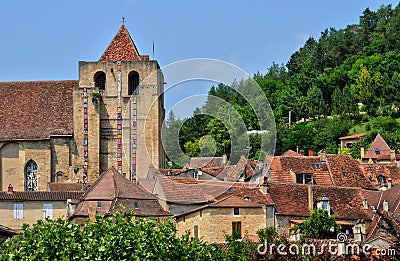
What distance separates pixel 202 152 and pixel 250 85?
37.8ft

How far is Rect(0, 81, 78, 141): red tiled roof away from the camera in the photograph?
67.2 m

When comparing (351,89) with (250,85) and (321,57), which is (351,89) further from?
(250,85)

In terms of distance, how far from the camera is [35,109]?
228ft

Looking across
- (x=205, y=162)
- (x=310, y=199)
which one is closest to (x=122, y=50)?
(x=205, y=162)

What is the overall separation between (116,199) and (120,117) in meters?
18.8

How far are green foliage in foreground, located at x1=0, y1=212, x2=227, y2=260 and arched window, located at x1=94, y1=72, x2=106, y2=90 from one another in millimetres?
39025

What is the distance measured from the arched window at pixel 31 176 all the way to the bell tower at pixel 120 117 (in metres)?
2.81

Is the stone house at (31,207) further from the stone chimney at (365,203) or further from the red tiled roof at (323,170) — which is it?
the stone chimney at (365,203)

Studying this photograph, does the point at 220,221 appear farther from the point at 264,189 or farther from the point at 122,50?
the point at 122,50

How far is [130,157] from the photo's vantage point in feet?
220

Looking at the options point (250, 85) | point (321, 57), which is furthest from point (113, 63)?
point (321, 57)

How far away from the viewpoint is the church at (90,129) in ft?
217

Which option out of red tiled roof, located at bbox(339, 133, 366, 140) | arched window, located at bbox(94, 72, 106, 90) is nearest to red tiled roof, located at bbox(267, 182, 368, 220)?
arched window, located at bbox(94, 72, 106, 90)

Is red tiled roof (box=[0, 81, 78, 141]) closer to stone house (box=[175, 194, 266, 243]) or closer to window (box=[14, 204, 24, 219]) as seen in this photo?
window (box=[14, 204, 24, 219])
